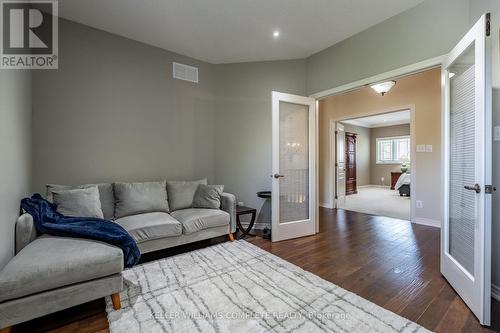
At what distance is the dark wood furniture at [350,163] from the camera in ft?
24.5

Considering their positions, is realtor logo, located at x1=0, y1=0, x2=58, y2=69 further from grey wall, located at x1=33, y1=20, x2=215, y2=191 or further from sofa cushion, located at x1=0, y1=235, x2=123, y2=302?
sofa cushion, located at x1=0, y1=235, x2=123, y2=302

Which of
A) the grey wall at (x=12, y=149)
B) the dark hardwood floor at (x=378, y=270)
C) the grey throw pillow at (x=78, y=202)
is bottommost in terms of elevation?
the dark hardwood floor at (x=378, y=270)

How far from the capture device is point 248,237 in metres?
3.28

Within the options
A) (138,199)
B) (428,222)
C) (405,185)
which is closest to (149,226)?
(138,199)

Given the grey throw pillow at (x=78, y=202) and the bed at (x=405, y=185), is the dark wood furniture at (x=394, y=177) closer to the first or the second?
the bed at (x=405, y=185)

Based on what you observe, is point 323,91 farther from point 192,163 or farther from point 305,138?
point 192,163

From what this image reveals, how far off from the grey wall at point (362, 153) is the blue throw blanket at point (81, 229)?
835 centimetres

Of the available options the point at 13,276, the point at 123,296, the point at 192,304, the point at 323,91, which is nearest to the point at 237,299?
the point at 192,304

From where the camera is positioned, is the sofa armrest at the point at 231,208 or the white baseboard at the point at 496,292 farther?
the sofa armrest at the point at 231,208

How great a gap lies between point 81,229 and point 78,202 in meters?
0.64

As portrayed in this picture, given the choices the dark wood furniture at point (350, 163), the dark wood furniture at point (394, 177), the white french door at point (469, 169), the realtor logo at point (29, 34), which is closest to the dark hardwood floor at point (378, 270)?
the white french door at point (469, 169)

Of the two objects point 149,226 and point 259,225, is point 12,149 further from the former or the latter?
point 259,225

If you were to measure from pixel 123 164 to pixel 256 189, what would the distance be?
206cm

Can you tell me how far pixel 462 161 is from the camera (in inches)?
72.8
